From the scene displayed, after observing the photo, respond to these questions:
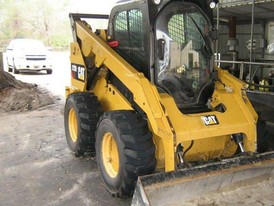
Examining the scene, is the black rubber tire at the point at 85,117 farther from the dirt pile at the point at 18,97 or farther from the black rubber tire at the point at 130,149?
A: the dirt pile at the point at 18,97

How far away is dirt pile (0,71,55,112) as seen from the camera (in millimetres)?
9238

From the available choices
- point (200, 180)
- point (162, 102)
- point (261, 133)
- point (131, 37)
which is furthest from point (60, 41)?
point (200, 180)

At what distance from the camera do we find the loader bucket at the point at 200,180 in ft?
10.6

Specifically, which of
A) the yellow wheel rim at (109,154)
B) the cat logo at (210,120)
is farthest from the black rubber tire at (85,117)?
the cat logo at (210,120)

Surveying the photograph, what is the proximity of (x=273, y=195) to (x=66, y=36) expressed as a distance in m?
40.4

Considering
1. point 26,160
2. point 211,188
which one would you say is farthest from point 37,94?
point 211,188

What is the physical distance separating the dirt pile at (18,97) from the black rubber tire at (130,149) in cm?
569

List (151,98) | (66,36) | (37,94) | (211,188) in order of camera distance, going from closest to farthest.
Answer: (211,188) < (151,98) < (37,94) < (66,36)

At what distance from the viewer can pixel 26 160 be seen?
5.51 metres

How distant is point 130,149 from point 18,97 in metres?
6.55

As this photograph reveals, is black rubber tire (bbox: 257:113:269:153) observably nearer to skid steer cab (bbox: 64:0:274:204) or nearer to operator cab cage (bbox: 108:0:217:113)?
skid steer cab (bbox: 64:0:274:204)

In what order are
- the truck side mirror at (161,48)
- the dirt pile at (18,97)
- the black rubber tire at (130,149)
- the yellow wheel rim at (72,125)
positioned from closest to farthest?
the black rubber tire at (130,149)
the truck side mirror at (161,48)
the yellow wheel rim at (72,125)
the dirt pile at (18,97)

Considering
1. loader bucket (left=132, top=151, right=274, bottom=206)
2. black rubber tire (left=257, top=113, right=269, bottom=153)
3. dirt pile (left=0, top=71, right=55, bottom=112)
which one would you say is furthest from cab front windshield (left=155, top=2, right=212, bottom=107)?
dirt pile (left=0, top=71, right=55, bottom=112)

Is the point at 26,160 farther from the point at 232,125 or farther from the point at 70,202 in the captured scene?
the point at 232,125
